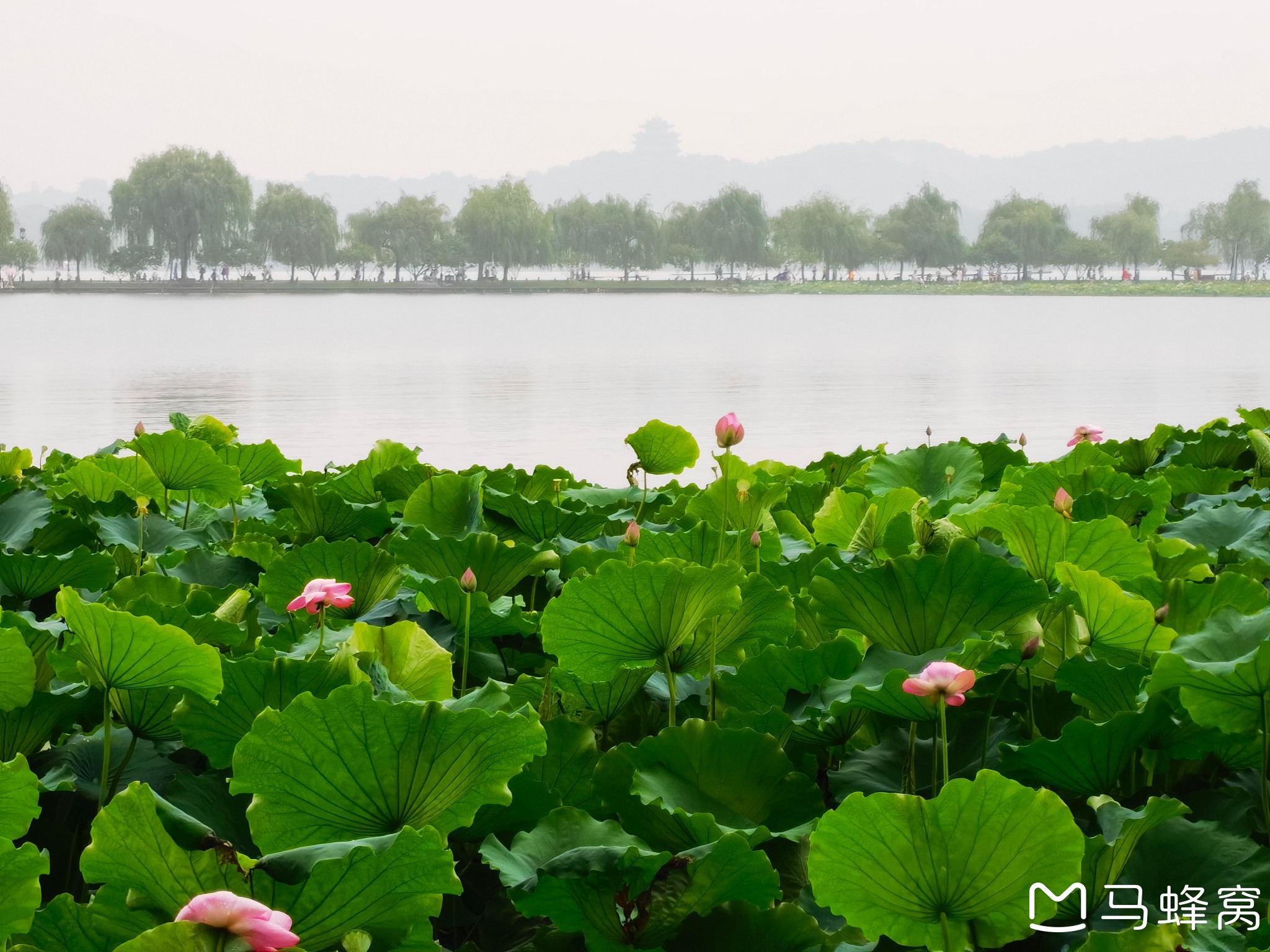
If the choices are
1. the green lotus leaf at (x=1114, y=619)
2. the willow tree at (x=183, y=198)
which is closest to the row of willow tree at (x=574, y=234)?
the willow tree at (x=183, y=198)

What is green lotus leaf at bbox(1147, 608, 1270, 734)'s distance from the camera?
553 millimetres

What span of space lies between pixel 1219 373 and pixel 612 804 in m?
10.4

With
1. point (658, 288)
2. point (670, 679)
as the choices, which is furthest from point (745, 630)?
point (658, 288)

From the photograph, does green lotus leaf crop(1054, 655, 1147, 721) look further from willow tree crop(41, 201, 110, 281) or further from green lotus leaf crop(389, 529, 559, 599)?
willow tree crop(41, 201, 110, 281)

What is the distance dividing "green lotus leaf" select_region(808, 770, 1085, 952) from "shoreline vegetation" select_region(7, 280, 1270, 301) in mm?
45047

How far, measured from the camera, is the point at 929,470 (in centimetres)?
151

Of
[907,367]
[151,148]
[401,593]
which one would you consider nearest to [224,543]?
[401,593]

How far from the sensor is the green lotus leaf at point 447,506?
1.17 m

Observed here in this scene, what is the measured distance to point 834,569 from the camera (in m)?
0.71

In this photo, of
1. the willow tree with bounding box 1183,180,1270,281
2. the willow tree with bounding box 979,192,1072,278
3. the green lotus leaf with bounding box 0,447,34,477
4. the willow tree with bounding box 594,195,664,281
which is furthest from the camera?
the willow tree with bounding box 1183,180,1270,281

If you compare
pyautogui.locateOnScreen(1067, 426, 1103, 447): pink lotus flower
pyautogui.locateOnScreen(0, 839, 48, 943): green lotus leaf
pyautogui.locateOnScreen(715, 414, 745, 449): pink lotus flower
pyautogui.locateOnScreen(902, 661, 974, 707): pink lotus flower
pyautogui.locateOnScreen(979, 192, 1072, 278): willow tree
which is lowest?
pyautogui.locateOnScreen(0, 839, 48, 943): green lotus leaf

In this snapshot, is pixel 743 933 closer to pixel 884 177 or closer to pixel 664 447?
pixel 664 447

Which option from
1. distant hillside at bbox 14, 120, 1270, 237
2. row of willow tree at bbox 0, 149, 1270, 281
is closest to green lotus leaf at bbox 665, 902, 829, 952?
row of willow tree at bbox 0, 149, 1270, 281

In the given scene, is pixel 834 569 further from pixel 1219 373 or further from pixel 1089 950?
pixel 1219 373
